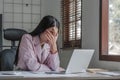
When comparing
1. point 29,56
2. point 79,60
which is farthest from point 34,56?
point 79,60

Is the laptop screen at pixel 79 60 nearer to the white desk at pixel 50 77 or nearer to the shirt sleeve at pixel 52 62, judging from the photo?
the white desk at pixel 50 77

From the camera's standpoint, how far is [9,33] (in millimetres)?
3303

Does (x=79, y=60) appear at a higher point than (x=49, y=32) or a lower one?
lower

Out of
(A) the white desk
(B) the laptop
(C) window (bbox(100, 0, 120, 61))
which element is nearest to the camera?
(A) the white desk

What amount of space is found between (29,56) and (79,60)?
417mm

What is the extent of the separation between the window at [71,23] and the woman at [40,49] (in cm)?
96

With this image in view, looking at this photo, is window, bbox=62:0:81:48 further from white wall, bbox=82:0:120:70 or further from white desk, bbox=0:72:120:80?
white desk, bbox=0:72:120:80

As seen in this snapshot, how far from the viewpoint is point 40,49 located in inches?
89.7

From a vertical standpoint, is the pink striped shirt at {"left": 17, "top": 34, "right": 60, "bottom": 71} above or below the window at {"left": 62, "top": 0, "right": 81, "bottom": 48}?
below

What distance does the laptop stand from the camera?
1.94 meters

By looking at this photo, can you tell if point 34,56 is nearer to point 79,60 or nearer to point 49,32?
point 49,32

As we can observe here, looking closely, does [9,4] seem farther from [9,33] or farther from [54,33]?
[54,33]

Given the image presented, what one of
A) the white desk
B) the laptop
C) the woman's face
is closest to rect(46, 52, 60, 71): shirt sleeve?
the woman's face

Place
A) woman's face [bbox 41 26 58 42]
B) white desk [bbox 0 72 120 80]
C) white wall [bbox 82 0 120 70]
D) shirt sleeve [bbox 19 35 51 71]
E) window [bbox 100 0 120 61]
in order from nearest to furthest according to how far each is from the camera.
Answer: white desk [bbox 0 72 120 80] → shirt sleeve [bbox 19 35 51 71] → woman's face [bbox 41 26 58 42] → window [bbox 100 0 120 61] → white wall [bbox 82 0 120 70]
